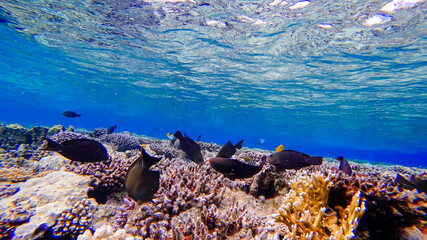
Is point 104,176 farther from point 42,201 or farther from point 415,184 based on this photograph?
point 415,184

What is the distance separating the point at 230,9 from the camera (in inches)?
449

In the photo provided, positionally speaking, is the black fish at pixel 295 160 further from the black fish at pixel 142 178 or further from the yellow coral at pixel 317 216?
the black fish at pixel 142 178

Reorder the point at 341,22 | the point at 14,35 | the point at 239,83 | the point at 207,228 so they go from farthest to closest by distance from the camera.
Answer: the point at 239,83
the point at 14,35
the point at 341,22
the point at 207,228

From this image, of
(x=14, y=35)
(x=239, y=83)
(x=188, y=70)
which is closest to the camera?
(x=14, y=35)

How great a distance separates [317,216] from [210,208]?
1.49 meters

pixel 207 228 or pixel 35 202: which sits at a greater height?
pixel 207 228

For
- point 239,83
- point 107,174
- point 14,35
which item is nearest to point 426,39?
point 239,83

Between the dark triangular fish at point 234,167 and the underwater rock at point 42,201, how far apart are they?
260cm

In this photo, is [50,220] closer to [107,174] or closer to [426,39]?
[107,174]

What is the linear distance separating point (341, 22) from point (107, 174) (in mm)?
14415

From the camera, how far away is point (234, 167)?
2898 mm

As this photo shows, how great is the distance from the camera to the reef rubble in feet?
6.67

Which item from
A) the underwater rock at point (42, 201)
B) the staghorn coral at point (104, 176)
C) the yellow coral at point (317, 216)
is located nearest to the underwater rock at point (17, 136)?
the underwater rock at point (42, 201)

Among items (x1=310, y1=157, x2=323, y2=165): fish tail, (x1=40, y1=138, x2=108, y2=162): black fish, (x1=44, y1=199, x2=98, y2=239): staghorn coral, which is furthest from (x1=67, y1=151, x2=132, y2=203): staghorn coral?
(x1=310, y1=157, x2=323, y2=165): fish tail
